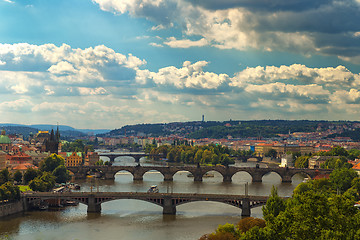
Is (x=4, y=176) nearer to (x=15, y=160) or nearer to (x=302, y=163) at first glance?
(x=15, y=160)

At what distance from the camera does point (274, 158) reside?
6663 inches

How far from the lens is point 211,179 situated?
333 feet

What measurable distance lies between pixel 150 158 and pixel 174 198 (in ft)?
381

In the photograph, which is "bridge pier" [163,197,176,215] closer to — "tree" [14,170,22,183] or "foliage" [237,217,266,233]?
"foliage" [237,217,266,233]

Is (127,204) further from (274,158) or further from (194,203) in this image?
(274,158)

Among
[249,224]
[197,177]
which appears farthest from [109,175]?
[249,224]

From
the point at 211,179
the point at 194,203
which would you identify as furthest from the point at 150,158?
the point at 194,203

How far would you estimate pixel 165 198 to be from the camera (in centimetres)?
5838

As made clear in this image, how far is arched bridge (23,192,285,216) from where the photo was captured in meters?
57.5

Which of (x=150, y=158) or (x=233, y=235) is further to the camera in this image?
(x=150, y=158)

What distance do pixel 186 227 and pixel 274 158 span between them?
121 metres

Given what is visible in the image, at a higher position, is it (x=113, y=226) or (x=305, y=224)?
(x=305, y=224)

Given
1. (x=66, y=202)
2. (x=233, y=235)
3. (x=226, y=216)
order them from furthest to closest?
(x=66, y=202)
(x=226, y=216)
(x=233, y=235)

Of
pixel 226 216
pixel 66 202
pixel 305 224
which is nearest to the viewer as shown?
pixel 305 224
